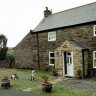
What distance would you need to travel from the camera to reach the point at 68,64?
94.2 ft

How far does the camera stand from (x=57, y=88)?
20.4 m

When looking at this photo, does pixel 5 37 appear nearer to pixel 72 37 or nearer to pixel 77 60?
pixel 72 37

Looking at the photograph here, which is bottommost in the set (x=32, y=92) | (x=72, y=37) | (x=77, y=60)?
(x=32, y=92)

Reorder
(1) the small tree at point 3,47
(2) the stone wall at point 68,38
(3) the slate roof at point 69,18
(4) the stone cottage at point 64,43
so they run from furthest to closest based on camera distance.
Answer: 1. (1) the small tree at point 3,47
2. (3) the slate roof at point 69,18
3. (2) the stone wall at point 68,38
4. (4) the stone cottage at point 64,43

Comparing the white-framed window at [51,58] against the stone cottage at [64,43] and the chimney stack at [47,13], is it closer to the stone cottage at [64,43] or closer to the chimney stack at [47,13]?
the stone cottage at [64,43]

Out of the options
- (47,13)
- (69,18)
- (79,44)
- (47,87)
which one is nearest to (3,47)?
(47,13)

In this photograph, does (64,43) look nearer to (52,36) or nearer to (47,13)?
(52,36)

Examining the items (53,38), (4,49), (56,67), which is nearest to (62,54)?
(56,67)

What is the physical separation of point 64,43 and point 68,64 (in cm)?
240

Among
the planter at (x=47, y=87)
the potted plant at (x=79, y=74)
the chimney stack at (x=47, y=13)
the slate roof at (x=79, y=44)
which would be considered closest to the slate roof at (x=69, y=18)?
the chimney stack at (x=47, y=13)

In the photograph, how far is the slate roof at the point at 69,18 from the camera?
1160 inches

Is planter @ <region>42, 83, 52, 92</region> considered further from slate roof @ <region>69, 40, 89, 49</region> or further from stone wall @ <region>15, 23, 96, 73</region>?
slate roof @ <region>69, 40, 89, 49</region>

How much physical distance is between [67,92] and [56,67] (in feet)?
34.9

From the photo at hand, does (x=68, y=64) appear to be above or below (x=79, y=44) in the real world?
below
